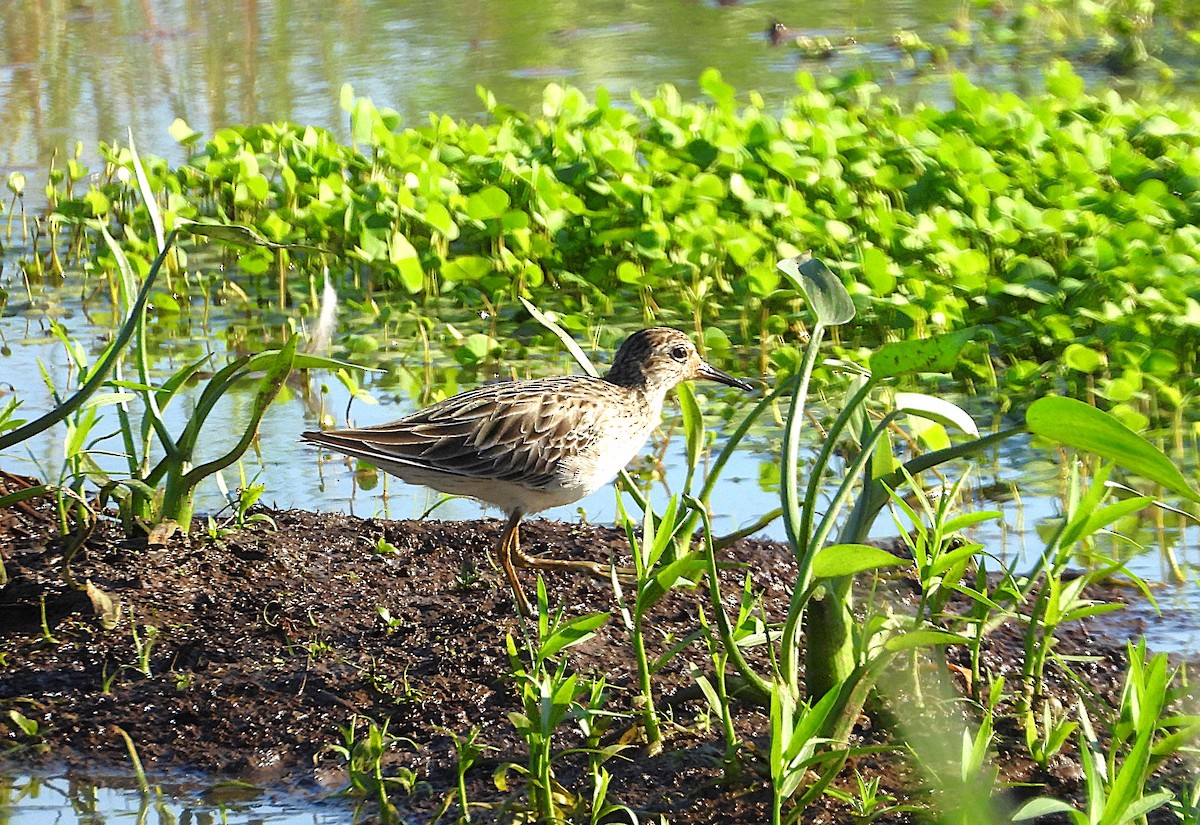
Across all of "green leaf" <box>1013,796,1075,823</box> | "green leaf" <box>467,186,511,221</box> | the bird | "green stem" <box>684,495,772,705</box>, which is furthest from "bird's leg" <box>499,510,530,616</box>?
"green leaf" <box>467,186,511,221</box>

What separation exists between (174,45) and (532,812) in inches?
407

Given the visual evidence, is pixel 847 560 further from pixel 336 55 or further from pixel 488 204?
pixel 336 55

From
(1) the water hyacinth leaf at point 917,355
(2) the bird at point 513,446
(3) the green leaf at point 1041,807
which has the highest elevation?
(1) the water hyacinth leaf at point 917,355

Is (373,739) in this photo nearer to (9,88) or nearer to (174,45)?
(9,88)

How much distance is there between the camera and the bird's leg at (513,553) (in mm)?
4266

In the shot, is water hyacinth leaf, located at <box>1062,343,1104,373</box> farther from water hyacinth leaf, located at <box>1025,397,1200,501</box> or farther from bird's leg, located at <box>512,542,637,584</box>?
water hyacinth leaf, located at <box>1025,397,1200,501</box>

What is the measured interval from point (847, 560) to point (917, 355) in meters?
0.43

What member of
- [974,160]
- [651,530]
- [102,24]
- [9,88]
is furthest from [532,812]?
[102,24]

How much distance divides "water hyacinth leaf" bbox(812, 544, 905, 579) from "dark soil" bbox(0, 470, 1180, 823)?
45 cm

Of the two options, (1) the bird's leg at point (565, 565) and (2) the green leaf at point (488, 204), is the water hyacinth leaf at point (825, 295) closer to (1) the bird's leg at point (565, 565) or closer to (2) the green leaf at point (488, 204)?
(1) the bird's leg at point (565, 565)

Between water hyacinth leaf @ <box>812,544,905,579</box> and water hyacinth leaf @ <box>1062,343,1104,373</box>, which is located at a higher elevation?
water hyacinth leaf @ <box>812,544,905,579</box>

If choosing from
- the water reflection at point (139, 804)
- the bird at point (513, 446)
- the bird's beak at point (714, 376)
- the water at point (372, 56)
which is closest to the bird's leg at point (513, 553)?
the bird at point (513, 446)

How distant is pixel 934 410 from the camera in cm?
344

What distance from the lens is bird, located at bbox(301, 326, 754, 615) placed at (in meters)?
4.66
